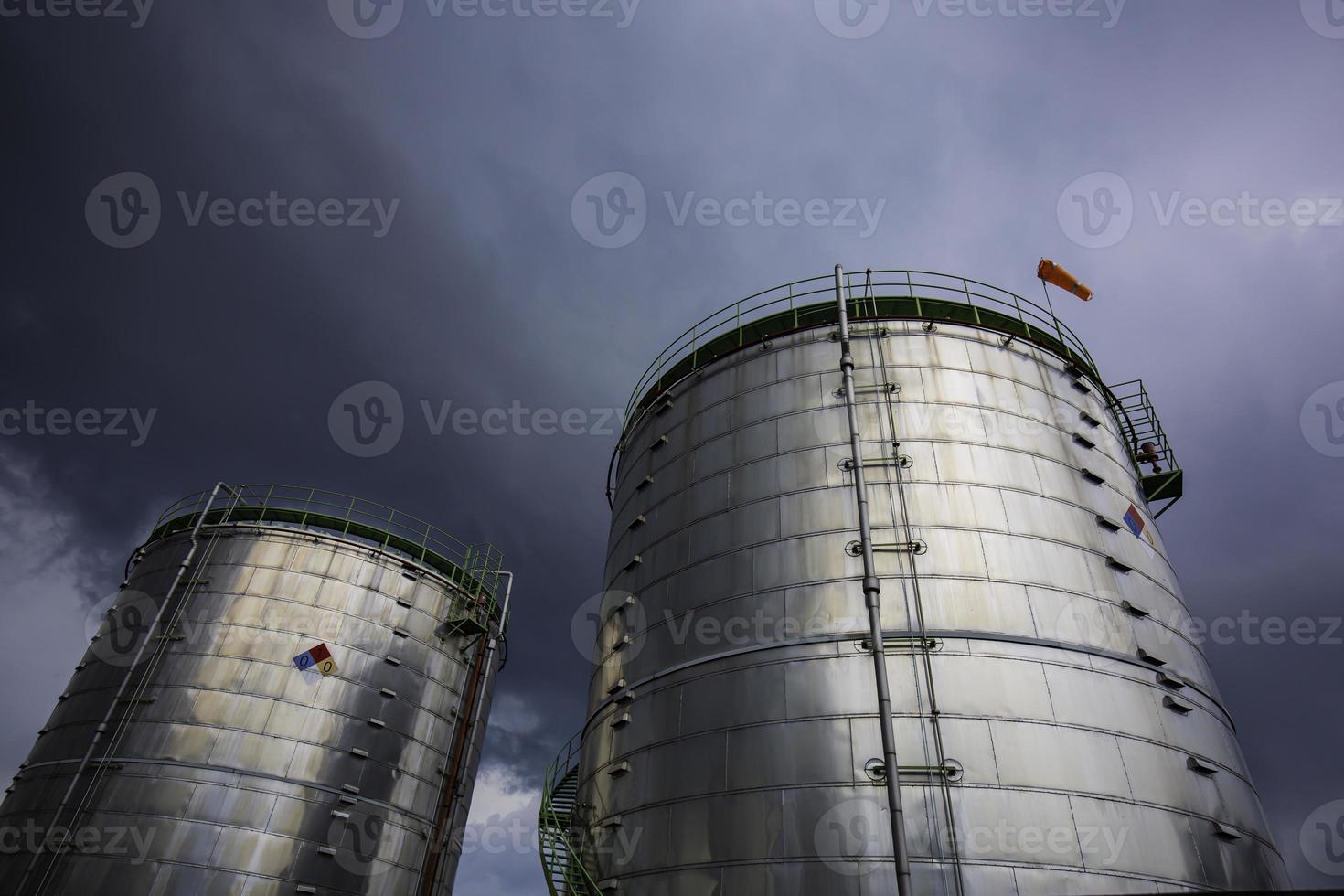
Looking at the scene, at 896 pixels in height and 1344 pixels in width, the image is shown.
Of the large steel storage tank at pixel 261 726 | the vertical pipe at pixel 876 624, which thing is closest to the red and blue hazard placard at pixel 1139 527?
the vertical pipe at pixel 876 624

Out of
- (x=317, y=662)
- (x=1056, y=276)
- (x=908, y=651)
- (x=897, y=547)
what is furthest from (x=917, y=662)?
(x=317, y=662)

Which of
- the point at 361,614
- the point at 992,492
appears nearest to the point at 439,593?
the point at 361,614

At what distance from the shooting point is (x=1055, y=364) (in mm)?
14320

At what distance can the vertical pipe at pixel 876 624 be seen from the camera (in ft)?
28.0

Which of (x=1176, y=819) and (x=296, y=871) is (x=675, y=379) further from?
(x=296, y=871)

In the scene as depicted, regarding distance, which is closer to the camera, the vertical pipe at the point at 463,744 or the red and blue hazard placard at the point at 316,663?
the red and blue hazard placard at the point at 316,663

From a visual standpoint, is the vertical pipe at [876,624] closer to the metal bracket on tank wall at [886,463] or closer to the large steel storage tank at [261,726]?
the metal bracket on tank wall at [886,463]

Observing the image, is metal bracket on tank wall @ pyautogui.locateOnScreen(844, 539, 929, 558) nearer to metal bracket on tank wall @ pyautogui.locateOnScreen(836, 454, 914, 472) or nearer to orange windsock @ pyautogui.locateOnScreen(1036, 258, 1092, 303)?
metal bracket on tank wall @ pyautogui.locateOnScreen(836, 454, 914, 472)

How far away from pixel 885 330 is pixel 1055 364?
379 cm

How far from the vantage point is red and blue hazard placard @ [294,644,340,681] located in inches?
687

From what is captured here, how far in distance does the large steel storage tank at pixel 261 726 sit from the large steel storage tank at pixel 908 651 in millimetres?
6505

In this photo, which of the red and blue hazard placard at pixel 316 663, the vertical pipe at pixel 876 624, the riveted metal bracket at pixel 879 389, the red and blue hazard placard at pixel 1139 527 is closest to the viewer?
the vertical pipe at pixel 876 624

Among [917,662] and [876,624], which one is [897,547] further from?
[917,662]

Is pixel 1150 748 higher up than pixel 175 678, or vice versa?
pixel 175 678
